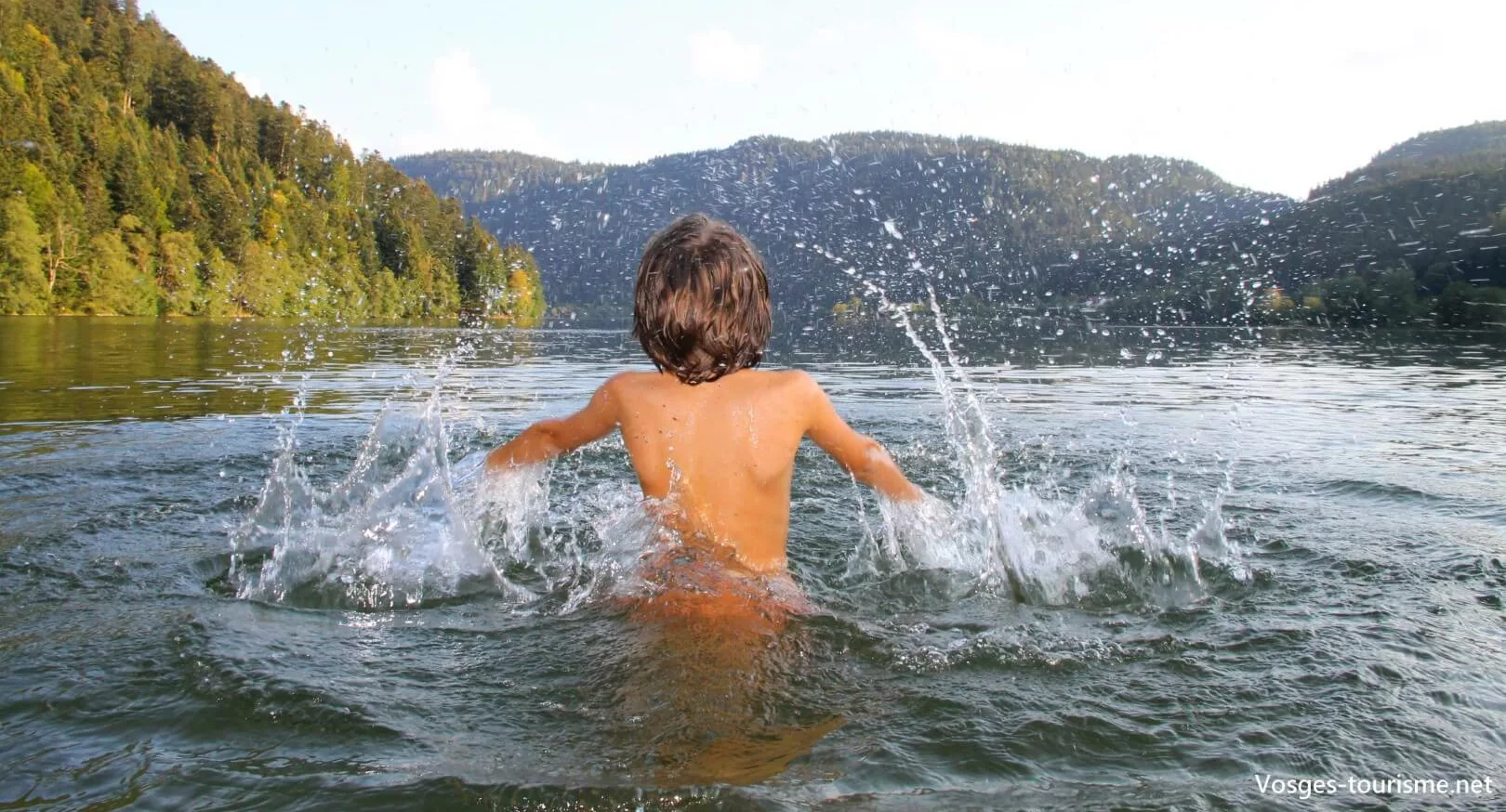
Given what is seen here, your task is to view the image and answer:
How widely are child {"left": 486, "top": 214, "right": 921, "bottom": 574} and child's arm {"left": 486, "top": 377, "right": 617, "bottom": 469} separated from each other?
3 cm

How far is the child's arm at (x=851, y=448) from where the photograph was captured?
12.0ft

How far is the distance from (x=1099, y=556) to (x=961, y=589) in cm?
100

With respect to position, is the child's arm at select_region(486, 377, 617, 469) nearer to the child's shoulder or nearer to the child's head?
the child's shoulder

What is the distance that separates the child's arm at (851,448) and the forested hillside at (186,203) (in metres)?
58.4

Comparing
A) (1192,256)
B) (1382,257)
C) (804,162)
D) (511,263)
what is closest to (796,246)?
(511,263)

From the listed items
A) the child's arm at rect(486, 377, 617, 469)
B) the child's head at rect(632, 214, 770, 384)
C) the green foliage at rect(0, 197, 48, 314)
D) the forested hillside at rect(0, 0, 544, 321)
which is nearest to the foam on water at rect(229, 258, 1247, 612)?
the child's arm at rect(486, 377, 617, 469)

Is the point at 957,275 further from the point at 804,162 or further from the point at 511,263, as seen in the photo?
the point at 804,162

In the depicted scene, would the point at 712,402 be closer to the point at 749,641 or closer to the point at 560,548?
the point at 749,641

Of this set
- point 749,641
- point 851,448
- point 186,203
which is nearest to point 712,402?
point 851,448

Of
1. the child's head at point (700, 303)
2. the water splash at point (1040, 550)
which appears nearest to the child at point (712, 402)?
the child's head at point (700, 303)

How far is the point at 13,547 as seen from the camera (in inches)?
183

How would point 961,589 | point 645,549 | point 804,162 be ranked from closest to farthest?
point 645,549
point 961,589
point 804,162

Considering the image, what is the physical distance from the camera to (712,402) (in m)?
3.55

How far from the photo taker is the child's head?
3.46 metres
